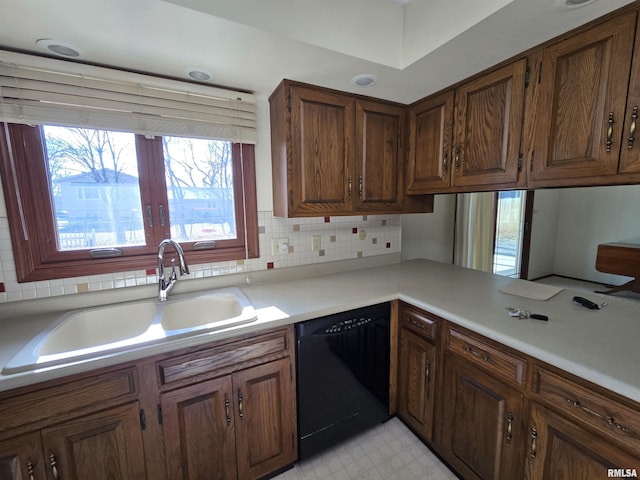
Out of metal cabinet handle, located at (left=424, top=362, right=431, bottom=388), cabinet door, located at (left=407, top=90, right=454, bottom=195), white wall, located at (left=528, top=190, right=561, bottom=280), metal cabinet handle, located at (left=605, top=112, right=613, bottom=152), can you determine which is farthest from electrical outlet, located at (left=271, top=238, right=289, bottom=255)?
white wall, located at (left=528, top=190, right=561, bottom=280)

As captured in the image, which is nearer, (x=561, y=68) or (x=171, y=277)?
(x=561, y=68)

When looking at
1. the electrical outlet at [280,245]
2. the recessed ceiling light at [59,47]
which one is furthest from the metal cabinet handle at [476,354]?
the recessed ceiling light at [59,47]

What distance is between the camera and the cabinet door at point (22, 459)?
0.84 metres

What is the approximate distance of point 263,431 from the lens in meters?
1.27

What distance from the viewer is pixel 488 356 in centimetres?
108

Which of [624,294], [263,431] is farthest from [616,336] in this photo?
[624,294]

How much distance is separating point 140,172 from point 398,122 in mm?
1680

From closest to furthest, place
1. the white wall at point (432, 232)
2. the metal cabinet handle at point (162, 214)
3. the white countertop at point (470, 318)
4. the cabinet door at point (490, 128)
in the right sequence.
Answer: the white countertop at point (470, 318), the cabinet door at point (490, 128), the metal cabinet handle at point (162, 214), the white wall at point (432, 232)

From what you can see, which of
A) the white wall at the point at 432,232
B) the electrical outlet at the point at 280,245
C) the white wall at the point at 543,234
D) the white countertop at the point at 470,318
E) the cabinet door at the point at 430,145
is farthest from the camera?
the white wall at the point at 543,234

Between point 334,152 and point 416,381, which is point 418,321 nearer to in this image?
→ point 416,381

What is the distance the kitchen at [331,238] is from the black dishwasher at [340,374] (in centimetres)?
63

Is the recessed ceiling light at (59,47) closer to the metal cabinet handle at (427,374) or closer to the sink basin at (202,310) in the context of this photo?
the sink basin at (202,310)

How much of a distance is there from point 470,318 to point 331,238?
1.10 meters

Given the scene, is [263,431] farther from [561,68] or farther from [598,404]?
[561,68]
